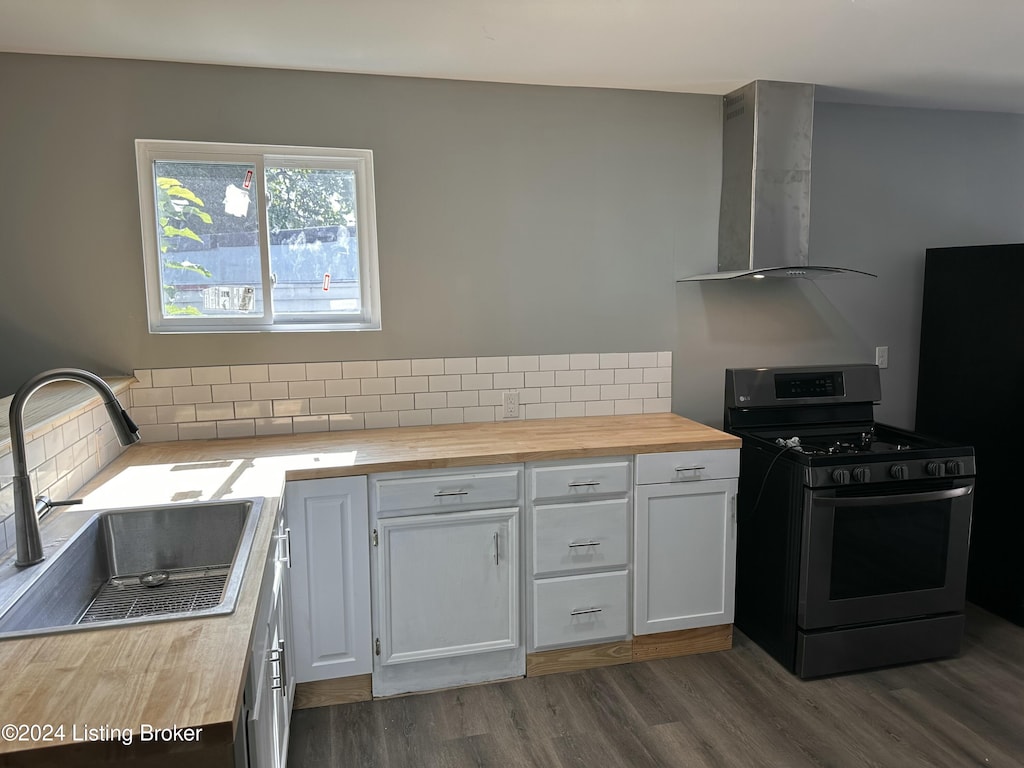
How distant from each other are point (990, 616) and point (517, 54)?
3093 millimetres

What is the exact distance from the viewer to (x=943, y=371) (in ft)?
11.1

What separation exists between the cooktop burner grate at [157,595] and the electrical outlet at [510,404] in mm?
1482

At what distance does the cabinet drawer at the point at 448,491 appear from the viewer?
2.40 m

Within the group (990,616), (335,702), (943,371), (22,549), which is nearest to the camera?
(22,549)

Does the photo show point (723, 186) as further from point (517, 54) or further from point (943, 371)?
point (943, 371)

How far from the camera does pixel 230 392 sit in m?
2.77

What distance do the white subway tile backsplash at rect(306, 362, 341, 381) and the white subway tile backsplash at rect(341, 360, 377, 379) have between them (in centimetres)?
2

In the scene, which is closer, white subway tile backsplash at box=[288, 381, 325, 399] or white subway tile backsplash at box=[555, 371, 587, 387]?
white subway tile backsplash at box=[288, 381, 325, 399]

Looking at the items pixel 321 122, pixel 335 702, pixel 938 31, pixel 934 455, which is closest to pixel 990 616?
pixel 934 455

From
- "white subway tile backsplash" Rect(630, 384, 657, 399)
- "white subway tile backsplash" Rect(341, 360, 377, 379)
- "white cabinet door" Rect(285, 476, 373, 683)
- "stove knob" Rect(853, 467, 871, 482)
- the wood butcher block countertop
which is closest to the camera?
the wood butcher block countertop

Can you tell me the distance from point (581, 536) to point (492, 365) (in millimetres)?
842

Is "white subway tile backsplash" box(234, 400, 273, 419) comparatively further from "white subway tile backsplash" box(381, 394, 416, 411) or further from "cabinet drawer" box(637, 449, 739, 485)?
"cabinet drawer" box(637, 449, 739, 485)

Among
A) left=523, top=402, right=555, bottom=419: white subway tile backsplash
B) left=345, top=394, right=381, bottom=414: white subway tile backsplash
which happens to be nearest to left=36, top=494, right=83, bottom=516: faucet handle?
left=345, top=394, right=381, bottom=414: white subway tile backsplash

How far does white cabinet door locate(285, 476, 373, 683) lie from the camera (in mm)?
2332
